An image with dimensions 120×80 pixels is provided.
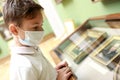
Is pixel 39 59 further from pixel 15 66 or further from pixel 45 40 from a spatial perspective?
pixel 45 40

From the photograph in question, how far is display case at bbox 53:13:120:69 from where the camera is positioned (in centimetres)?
144

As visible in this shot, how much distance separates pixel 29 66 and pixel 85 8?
4.75ft

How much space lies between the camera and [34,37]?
1.34m

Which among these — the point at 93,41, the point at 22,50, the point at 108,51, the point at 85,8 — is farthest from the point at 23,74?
the point at 85,8

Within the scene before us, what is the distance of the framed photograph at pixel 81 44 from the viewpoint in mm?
1580

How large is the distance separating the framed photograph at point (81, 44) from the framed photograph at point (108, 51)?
9 cm

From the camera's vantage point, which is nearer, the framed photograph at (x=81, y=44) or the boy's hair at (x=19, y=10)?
the boy's hair at (x=19, y=10)

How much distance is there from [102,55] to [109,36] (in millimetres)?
244

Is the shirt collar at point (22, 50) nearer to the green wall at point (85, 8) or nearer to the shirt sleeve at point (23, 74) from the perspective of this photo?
the shirt sleeve at point (23, 74)

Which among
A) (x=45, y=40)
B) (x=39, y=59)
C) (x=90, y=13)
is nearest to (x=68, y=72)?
(x=39, y=59)

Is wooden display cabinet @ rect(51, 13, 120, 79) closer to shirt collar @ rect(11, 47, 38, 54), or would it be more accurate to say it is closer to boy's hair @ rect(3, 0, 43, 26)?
shirt collar @ rect(11, 47, 38, 54)

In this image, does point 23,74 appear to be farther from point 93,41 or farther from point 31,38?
point 93,41

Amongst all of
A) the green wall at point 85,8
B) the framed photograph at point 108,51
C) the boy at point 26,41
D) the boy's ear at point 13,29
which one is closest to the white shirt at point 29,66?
the boy at point 26,41

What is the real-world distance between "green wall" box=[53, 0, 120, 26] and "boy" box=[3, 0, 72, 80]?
87 centimetres
